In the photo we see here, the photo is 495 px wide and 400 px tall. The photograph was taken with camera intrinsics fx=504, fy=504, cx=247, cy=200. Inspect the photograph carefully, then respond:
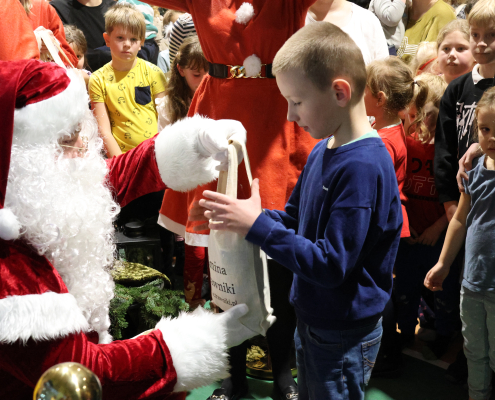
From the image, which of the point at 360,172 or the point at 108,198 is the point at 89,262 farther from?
the point at 360,172

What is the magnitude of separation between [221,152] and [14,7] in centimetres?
148

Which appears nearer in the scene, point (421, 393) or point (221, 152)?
point (221, 152)

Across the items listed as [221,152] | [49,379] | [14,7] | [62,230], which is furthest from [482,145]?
[14,7]

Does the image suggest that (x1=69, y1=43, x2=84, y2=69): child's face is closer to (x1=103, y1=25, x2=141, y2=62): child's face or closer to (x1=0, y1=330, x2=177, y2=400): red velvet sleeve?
(x1=103, y1=25, x2=141, y2=62): child's face

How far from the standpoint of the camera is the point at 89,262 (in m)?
1.36

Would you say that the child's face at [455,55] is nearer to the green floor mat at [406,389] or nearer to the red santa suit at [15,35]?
the green floor mat at [406,389]

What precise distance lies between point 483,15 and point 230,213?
5.20 feet

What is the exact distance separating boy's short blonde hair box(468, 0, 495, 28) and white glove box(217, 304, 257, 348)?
5.44 ft

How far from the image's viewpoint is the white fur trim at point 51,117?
1.21 m

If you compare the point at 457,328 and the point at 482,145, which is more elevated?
the point at 482,145

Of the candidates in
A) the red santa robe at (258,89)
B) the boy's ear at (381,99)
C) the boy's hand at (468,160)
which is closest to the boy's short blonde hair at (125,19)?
the red santa robe at (258,89)

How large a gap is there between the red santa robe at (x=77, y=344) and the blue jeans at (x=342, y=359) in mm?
254

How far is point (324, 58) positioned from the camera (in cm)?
120

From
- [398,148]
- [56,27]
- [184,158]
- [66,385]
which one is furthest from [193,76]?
[66,385]
